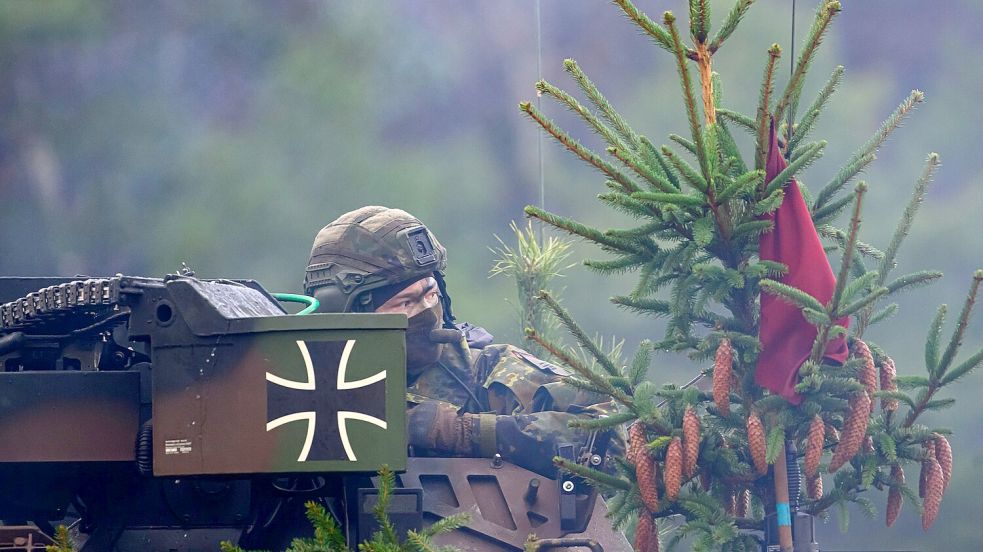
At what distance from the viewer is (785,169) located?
16.6 feet

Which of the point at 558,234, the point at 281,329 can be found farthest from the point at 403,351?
the point at 558,234

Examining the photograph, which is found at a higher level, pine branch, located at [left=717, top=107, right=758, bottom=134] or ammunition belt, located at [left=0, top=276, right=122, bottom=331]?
pine branch, located at [left=717, top=107, right=758, bottom=134]

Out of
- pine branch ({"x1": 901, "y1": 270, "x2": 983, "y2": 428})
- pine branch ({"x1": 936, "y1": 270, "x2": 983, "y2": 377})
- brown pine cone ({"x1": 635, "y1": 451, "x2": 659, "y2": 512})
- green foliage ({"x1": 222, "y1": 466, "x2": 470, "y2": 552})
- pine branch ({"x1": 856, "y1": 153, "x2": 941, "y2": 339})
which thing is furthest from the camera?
pine branch ({"x1": 856, "y1": 153, "x2": 941, "y2": 339})

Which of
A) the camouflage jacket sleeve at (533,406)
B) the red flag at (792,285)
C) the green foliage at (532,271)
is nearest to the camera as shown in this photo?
the red flag at (792,285)

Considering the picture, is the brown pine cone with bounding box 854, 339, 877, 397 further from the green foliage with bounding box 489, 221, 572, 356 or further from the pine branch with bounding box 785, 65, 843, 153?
the green foliage with bounding box 489, 221, 572, 356

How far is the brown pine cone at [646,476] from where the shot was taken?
17.0 feet

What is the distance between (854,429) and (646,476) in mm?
773

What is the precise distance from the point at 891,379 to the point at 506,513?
5.56 ft

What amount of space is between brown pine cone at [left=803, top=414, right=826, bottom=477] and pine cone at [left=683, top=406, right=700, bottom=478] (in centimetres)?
40

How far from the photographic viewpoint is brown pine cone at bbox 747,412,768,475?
5148 mm

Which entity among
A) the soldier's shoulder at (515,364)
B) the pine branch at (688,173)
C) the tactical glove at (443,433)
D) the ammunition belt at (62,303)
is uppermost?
the pine branch at (688,173)

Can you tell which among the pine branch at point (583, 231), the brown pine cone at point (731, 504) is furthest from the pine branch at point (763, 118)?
the brown pine cone at point (731, 504)

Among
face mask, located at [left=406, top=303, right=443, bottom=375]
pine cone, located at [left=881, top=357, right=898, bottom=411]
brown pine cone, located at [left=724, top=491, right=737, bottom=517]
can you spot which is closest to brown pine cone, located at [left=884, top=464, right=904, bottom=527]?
pine cone, located at [left=881, top=357, right=898, bottom=411]

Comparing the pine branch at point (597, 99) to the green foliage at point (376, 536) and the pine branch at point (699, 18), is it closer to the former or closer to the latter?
the pine branch at point (699, 18)
